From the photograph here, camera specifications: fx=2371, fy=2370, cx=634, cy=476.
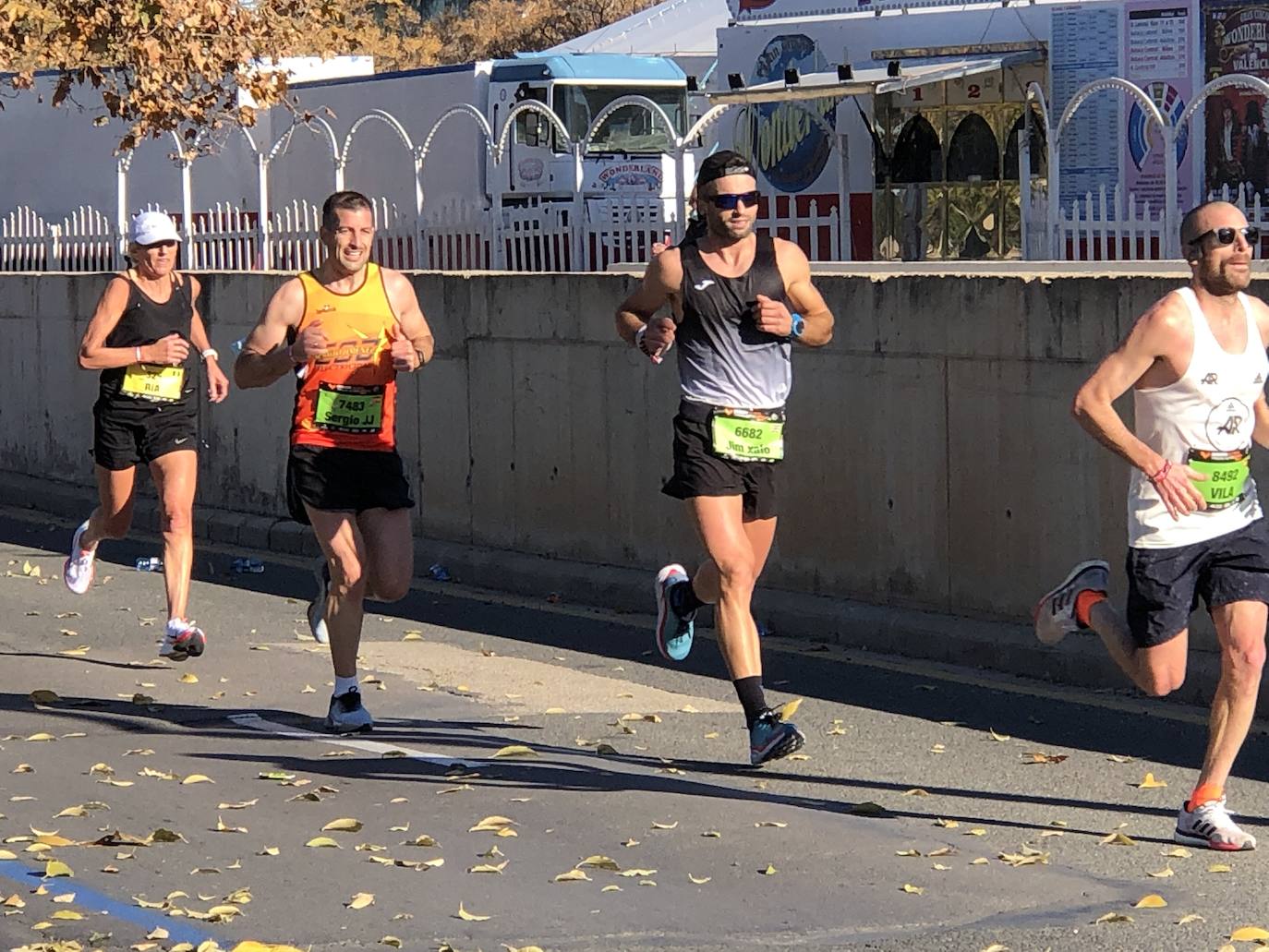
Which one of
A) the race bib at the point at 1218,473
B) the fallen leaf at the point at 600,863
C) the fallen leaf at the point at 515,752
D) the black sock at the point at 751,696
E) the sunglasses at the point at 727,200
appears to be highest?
the sunglasses at the point at 727,200

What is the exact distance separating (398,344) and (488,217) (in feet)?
23.2

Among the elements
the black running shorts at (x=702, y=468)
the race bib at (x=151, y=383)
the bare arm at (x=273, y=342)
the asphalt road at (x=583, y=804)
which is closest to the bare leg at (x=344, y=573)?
the asphalt road at (x=583, y=804)

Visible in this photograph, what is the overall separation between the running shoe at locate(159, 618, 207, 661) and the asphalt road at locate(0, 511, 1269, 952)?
0.36 ft

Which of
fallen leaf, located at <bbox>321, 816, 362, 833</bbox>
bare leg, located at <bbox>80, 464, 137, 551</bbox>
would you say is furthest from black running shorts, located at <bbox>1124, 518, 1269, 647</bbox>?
bare leg, located at <bbox>80, 464, 137, 551</bbox>

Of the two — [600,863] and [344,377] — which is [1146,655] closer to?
[600,863]

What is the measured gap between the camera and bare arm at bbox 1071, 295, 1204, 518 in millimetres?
6793

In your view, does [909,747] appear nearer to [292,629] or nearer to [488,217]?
[292,629]

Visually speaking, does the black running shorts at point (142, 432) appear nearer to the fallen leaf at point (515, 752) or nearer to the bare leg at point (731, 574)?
the fallen leaf at point (515, 752)

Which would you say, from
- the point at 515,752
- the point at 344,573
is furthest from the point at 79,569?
the point at 515,752

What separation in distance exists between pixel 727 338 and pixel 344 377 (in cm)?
151

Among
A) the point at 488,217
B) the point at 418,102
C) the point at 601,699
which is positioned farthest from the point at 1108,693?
the point at 418,102

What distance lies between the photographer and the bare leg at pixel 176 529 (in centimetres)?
1044

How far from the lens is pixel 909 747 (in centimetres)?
866

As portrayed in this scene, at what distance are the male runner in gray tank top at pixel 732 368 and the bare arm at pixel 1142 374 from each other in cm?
143
